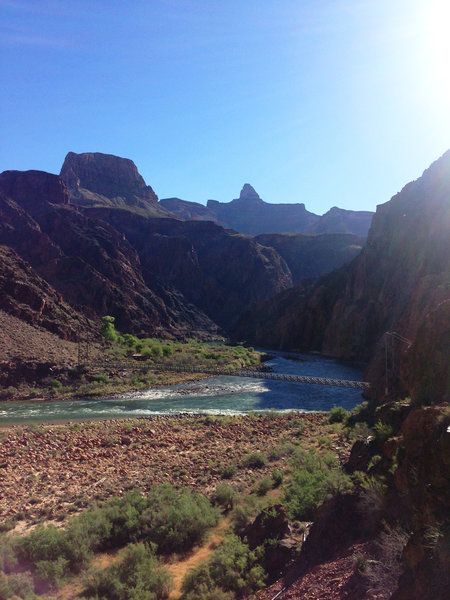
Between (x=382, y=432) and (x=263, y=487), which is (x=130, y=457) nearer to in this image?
(x=263, y=487)

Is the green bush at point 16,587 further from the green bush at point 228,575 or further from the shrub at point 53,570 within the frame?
the green bush at point 228,575

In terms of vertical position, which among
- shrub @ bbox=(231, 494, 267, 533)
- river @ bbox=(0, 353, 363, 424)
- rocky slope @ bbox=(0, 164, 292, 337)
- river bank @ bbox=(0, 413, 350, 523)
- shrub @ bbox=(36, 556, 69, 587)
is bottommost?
river @ bbox=(0, 353, 363, 424)

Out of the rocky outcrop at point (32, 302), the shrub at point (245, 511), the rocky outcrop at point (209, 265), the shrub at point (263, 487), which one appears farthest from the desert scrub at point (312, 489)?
the rocky outcrop at point (209, 265)

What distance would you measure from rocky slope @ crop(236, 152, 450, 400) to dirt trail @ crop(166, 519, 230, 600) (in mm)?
28270

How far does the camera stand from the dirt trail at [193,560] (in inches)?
310

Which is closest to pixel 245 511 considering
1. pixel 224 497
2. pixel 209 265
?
pixel 224 497

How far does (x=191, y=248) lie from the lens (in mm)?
168250

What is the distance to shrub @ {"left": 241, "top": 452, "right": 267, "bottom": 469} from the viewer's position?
15.3m

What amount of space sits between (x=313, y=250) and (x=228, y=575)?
180m

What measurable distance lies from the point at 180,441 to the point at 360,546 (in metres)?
13.8

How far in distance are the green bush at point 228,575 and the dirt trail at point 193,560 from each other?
0.30 meters

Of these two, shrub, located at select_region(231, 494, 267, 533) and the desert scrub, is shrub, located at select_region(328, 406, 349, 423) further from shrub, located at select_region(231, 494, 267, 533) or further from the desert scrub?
shrub, located at select_region(231, 494, 267, 533)

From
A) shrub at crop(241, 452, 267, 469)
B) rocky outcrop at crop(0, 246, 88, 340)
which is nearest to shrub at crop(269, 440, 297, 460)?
shrub at crop(241, 452, 267, 469)

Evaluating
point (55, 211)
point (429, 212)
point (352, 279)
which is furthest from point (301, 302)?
point (55, 211)
